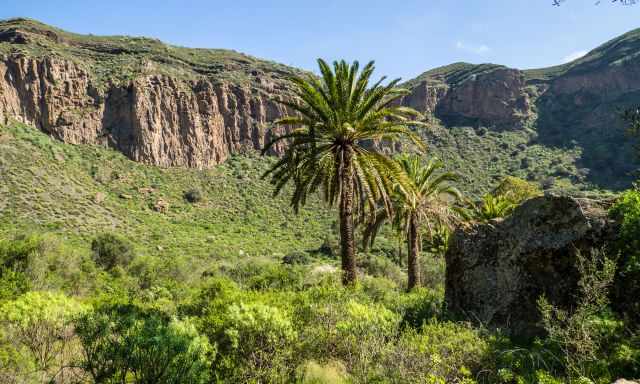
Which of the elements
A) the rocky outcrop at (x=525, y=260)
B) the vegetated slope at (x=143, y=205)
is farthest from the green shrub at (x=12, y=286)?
the vegetated slope at (x=143, y=205)

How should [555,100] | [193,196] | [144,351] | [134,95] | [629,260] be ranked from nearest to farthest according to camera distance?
[629,260], [144,351], [193,196], [134,95], [555,100]

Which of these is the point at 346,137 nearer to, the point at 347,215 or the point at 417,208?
the point at 347,215

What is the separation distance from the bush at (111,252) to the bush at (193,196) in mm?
22344

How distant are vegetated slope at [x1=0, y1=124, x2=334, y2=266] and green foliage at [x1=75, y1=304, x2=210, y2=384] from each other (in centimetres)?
2914

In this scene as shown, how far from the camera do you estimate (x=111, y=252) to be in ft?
96.8

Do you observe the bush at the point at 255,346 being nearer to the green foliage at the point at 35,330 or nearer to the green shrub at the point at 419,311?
the green shrub at the point at 419,311

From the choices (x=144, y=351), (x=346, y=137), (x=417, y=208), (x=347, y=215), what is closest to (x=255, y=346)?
(x=144, y=351)

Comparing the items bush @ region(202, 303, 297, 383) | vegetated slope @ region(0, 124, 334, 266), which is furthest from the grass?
bush @ region(202, 303, 297, 383)

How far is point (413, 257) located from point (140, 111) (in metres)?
55.8

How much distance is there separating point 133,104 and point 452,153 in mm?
55137

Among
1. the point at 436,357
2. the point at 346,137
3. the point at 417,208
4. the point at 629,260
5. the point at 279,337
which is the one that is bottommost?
the point at 279,337

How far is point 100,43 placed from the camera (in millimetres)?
69875

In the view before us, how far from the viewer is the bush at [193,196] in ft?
176

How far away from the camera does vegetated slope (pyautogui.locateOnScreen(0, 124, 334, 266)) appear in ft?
119
